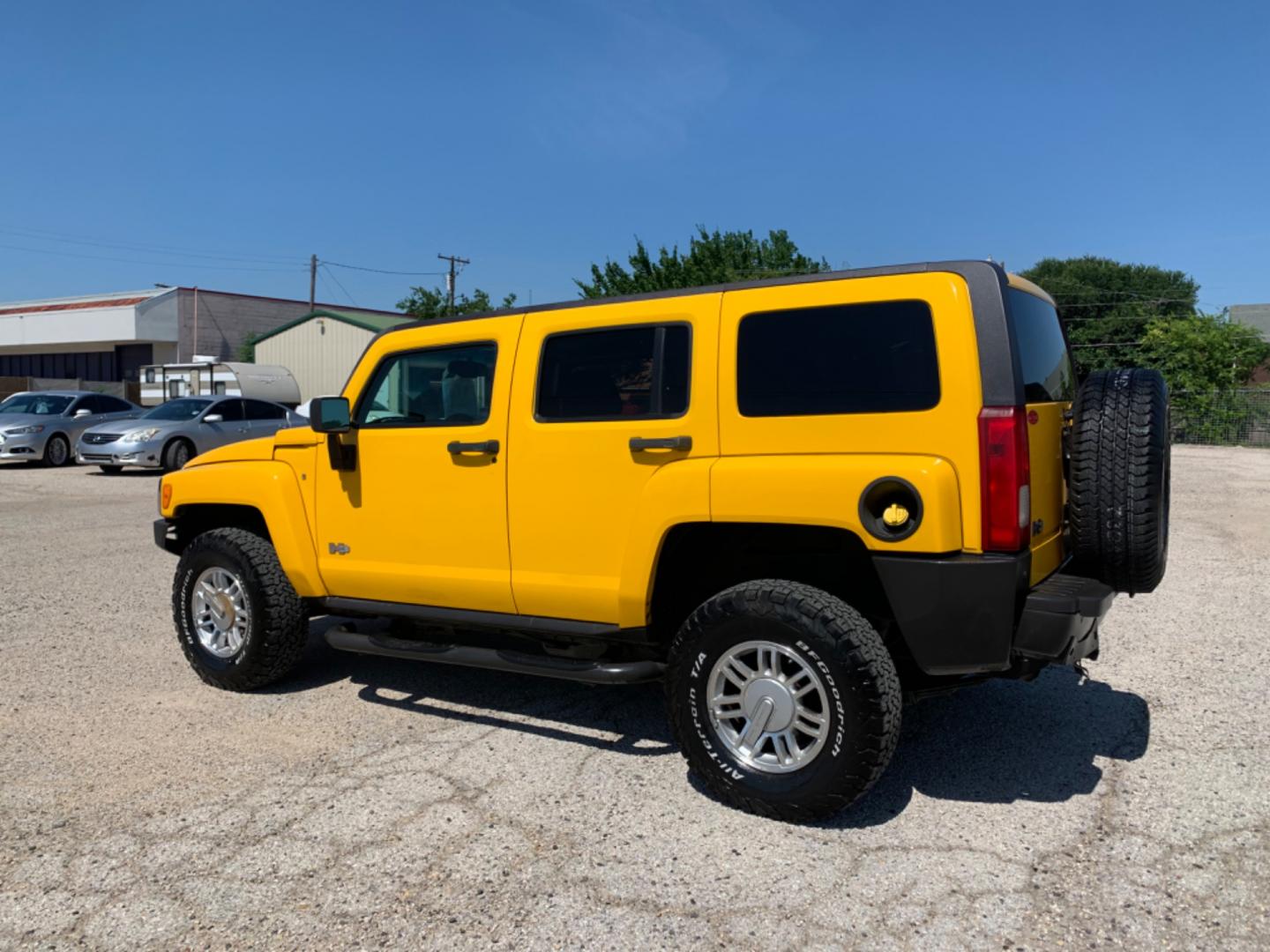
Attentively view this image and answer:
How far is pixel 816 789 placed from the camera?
3.60 metres

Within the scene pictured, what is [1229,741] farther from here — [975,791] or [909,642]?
[909,642]

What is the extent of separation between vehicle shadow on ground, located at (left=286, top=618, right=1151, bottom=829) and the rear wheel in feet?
56.7

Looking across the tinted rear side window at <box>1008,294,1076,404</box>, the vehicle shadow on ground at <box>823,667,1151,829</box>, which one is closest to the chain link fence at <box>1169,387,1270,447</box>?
the vehicle shadow on ground at <box>823,667,1151,829</box>

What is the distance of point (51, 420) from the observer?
20.3 meters

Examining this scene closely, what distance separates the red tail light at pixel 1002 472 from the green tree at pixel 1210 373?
Result: 3366 centimetres

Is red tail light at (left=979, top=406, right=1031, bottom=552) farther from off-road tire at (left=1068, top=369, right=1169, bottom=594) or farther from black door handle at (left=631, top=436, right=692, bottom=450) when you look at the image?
black door handle at (left=631, top=436, right=692, bottom=450)

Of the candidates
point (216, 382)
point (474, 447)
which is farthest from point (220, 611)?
point (216, 382)

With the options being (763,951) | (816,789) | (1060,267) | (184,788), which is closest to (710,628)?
(816,789)

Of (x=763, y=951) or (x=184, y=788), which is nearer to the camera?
(x=763, y=951)

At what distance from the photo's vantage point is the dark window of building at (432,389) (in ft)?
15.1

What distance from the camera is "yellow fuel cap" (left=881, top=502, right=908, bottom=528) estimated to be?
3.46m

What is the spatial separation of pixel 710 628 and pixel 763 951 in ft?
3.99

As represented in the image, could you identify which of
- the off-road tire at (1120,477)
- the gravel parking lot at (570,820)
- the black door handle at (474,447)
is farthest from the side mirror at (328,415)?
the off-road tire at (1120,477)

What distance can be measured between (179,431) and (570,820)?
1665 cm
